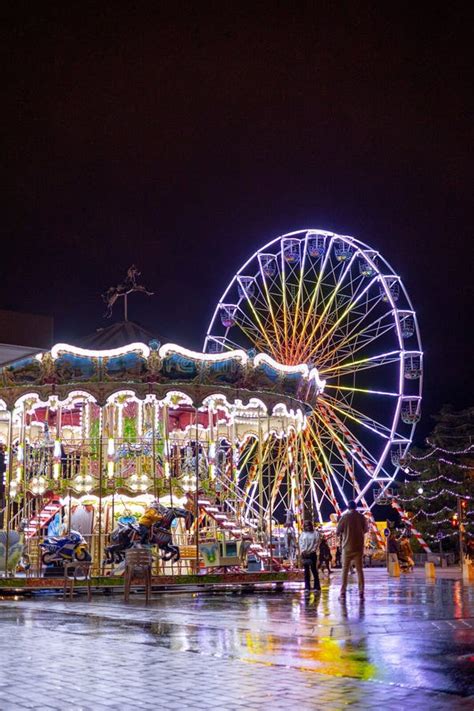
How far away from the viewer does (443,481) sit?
4638 centimetres

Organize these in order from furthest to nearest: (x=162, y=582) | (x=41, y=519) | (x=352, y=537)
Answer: (x=41, y=519), (x=162, y=582), (x=352, y=537)

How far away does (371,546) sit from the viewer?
44250 millimetres

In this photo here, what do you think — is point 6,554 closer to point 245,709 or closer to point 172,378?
point 172,378

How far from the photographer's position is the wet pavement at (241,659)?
17.8ft

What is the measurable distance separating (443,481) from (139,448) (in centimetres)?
2664

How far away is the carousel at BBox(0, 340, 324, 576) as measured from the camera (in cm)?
2192

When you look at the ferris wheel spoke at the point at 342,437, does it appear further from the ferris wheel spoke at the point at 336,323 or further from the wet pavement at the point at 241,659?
the wet pavement at the point at 241,659

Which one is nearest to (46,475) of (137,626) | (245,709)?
(137,626)

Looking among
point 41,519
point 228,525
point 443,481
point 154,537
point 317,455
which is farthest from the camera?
point 443,481

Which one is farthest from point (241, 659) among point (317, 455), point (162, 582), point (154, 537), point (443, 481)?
point (443, 481)

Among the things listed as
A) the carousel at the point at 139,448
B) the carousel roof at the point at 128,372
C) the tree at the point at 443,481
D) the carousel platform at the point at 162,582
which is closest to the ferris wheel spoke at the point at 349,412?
the carousel at the point at 139,448

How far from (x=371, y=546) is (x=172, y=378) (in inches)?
986

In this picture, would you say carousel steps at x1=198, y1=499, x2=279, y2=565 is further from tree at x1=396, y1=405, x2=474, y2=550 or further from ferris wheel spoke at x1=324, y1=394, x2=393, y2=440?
tree at x1=396, y1=405, x2=474, y2=550

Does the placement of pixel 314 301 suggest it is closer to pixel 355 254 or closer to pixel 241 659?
pixel 355 254
